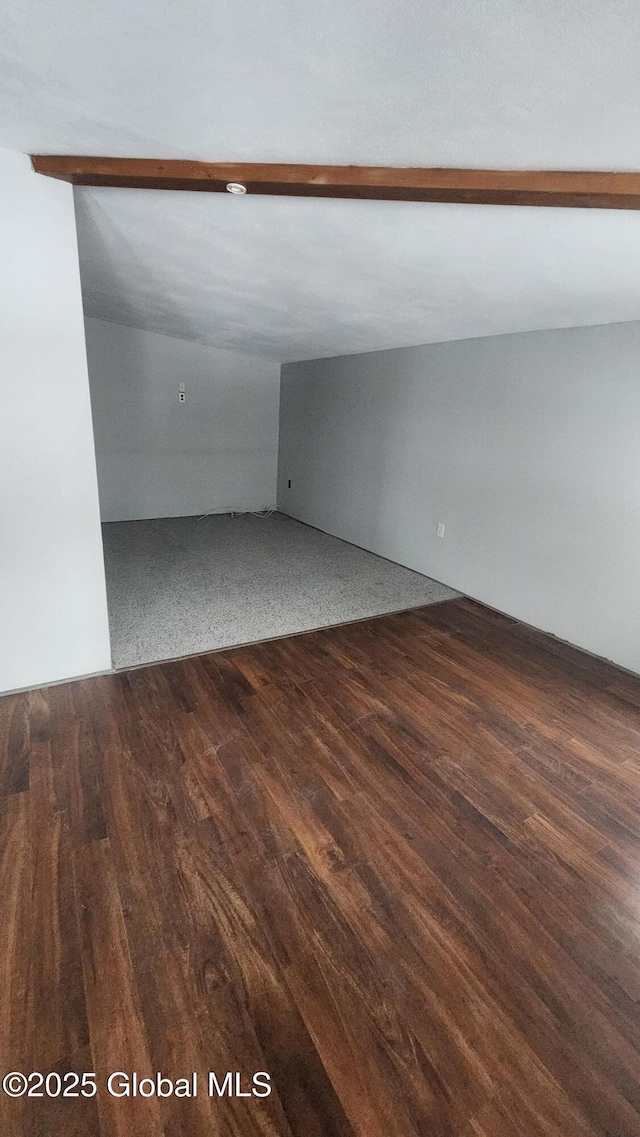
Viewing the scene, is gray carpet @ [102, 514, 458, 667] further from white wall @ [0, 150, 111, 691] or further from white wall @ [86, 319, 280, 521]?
white wall @ [86, 319, 280, 521]

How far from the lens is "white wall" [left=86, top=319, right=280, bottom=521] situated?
17.4ft

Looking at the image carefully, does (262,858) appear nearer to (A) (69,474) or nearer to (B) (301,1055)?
(B) (301,1055)

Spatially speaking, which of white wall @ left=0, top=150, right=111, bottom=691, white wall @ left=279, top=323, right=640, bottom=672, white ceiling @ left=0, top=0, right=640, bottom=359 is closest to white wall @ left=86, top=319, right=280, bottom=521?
white wall @ left=279, top=323, right=640, bottom=672

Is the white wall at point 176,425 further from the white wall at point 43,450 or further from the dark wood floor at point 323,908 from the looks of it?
Result: the dark wood floor at point 323,908

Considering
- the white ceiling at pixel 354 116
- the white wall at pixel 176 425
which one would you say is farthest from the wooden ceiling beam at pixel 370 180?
the white wall at pixel 176 425

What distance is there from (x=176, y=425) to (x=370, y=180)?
15.0ft

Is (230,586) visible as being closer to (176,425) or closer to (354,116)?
(176,425)

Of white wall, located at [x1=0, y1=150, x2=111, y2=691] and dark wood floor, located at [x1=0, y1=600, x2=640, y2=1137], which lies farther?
white wall, located at [x1=0, y1=150, x2=111, y2=691]

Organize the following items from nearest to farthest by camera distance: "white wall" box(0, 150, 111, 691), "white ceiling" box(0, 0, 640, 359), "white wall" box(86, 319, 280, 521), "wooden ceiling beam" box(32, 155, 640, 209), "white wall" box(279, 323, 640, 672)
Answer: "white ceiling" box(0, 0, 640, 359) → "wooden ceiling beam" box(32, 155, 640, 209) → "white wall" box(0, 150, 111, 691) → "white wall" box(279, 323, 640, 672) → "white wall" box(86, 319, 280, 521)

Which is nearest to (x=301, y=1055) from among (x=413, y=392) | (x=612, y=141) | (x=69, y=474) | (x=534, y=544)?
(x=69, y=474)

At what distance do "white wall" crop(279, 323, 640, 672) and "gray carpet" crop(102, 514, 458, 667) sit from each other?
48cm

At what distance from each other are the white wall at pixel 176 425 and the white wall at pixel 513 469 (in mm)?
1466

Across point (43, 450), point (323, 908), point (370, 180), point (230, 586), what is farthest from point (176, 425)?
point (323, 908)

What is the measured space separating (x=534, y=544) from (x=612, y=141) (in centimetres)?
240
